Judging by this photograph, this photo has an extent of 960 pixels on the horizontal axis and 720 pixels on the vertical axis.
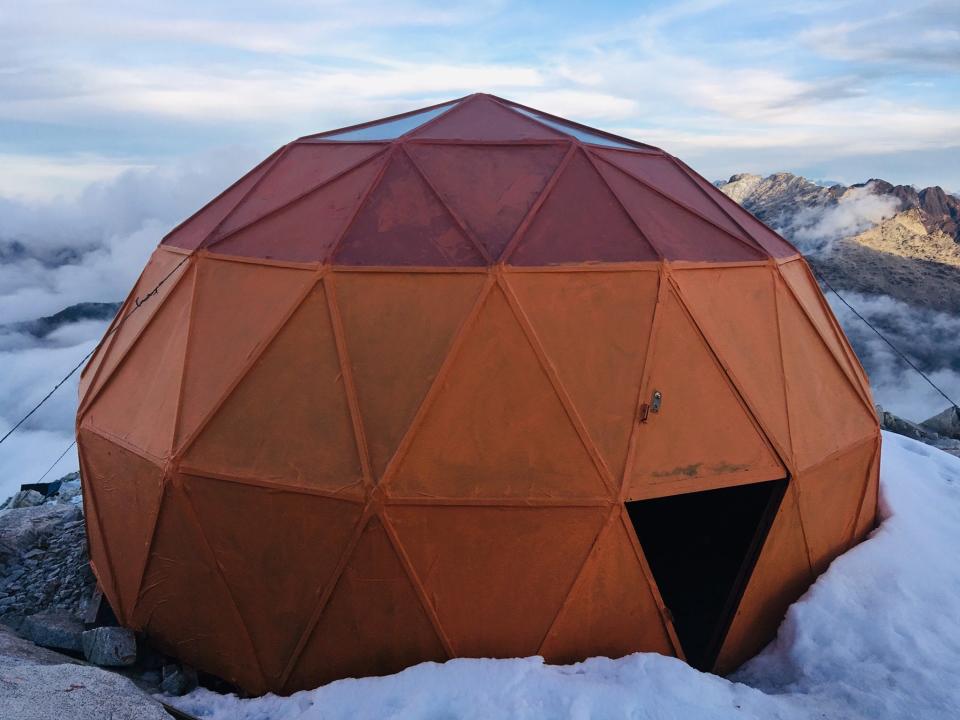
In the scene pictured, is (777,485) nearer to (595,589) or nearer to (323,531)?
(595,589)

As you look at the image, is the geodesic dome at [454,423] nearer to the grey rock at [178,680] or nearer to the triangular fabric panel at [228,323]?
the triangular fabric panel at [228,323]

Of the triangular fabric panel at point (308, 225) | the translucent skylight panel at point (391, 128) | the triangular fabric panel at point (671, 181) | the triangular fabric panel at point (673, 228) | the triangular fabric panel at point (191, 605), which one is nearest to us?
the triangular fabric panel at point (191, 605)

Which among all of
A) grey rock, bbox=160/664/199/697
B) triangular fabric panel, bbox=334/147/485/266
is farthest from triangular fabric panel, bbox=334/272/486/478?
grey rock, bbox=160/664/199/697

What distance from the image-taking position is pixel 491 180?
898cm

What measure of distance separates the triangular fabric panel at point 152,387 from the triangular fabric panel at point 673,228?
5592 mm

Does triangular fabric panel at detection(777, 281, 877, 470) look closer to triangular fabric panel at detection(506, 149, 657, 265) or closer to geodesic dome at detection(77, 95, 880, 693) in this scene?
geodesic dome at detection(77, 95, 880, 693)

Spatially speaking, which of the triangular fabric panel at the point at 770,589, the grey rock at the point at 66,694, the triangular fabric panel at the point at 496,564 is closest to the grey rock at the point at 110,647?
the grey rock at the point at 66,694

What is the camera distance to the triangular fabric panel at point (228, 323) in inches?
322

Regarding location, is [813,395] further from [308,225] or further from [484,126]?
[308,225]

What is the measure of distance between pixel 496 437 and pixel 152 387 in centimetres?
443

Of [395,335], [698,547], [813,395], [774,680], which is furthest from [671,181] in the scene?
[774,680]

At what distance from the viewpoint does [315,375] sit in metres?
7.85

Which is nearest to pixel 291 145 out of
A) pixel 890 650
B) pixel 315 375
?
pixel 315 375

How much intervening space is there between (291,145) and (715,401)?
23.9 ft
